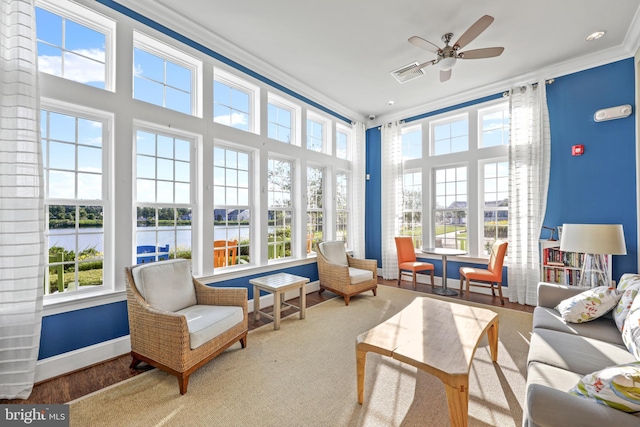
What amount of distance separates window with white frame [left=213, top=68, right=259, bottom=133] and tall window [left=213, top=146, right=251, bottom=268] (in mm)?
394

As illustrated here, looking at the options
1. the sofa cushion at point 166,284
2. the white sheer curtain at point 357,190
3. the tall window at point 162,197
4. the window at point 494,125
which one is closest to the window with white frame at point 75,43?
the tall window at point 162,197

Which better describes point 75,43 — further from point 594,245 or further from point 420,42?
point 594,245

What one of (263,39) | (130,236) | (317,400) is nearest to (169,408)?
(317,400)

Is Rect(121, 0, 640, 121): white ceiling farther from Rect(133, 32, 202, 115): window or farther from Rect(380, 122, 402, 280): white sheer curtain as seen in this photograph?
Rect(380, 122, 402, 280): white sheer curtain

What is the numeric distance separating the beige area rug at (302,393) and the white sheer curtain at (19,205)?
0.52 meters

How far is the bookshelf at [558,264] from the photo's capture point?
11.5 feet

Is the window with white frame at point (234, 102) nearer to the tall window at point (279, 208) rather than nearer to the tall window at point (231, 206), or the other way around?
the tall window at point (231, 206)

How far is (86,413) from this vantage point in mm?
1799

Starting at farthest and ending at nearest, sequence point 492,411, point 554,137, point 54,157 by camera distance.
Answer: point 554,137 → point 54,157 → point 492,411

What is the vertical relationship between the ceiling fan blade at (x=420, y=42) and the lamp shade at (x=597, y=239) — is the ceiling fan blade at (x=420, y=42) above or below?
above

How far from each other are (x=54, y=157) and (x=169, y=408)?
228 cm

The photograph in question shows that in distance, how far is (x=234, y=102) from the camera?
3.77 m

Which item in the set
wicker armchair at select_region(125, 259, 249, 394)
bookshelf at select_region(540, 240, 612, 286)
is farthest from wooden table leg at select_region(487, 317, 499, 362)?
wicker armchair at select_region(125, 259, 249, 394)

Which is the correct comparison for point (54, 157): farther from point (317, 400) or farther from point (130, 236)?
point (317, 400)
